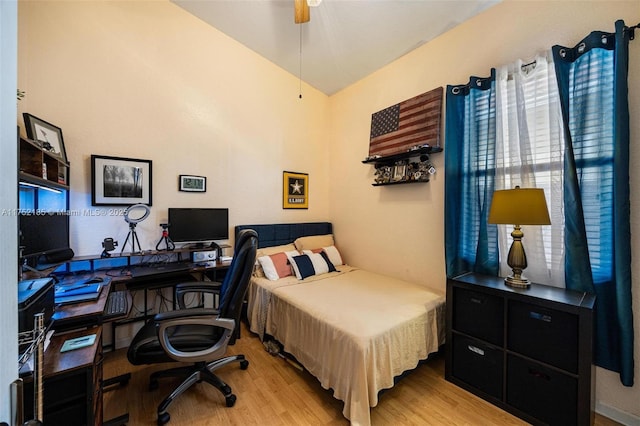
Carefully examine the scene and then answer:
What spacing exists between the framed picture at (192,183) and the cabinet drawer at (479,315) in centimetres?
269

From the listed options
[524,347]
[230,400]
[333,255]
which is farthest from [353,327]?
[333,255]

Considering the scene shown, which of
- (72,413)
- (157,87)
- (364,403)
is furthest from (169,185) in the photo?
(364,403)

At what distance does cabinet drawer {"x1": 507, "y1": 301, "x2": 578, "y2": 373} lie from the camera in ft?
4.99

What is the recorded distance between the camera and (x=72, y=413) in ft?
3.66

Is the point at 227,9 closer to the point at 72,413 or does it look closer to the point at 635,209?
the point at 72,413

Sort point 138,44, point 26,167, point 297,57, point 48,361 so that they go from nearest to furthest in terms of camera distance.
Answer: point 48,361 → point 26,167 → point 138,44 → point 297,57

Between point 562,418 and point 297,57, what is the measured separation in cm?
402

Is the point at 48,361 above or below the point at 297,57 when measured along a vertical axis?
below

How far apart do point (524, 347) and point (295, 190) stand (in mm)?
2862

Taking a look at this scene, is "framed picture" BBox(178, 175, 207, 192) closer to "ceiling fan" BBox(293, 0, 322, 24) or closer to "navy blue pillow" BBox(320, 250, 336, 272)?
"navy blue pillow" BBox(320, 250, 336, 272)

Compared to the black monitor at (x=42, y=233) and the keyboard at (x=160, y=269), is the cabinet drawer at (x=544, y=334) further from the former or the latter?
the black monitor at (x=42, y=233)

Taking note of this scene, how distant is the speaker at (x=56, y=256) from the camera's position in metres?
1.78

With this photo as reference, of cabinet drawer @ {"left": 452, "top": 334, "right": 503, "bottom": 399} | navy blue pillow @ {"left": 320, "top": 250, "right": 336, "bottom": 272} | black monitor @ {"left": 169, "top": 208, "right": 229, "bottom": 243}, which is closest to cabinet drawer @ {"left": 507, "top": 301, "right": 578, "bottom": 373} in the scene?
A: cabinet drawer @ {"left": 452, "top": 334, "right": 503, "bottom": 399}

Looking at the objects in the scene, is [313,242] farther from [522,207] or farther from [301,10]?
[301,10]
